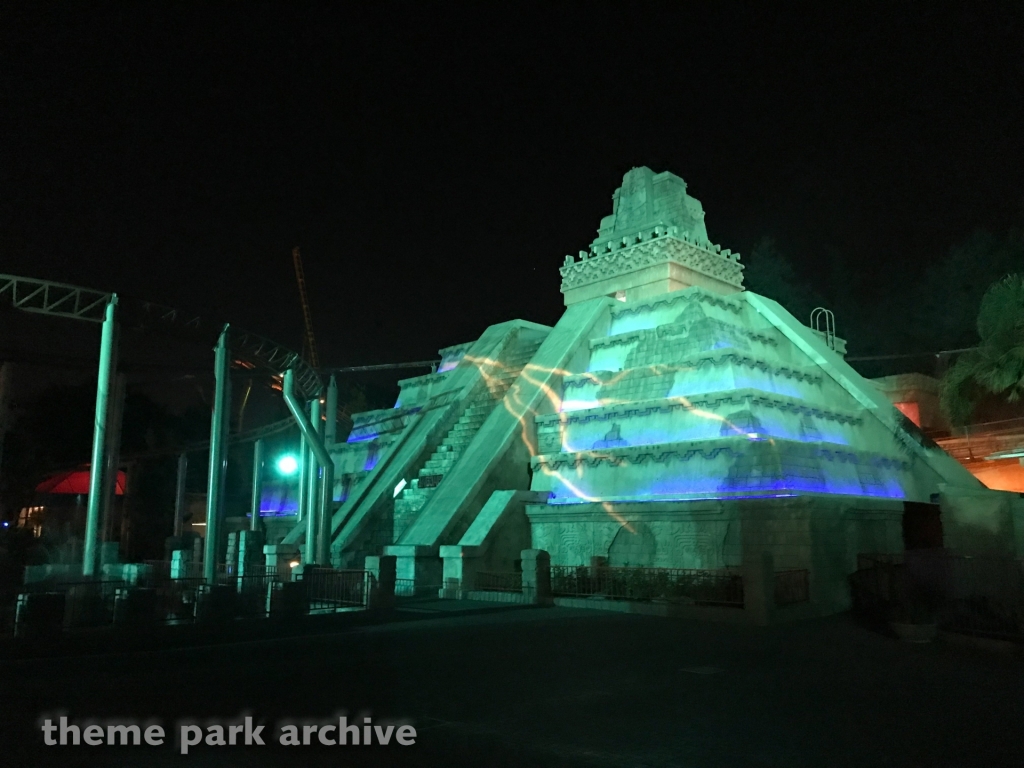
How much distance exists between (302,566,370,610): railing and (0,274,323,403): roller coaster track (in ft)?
35.2

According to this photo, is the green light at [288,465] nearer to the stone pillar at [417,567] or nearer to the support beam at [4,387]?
the support beam at [4,387]

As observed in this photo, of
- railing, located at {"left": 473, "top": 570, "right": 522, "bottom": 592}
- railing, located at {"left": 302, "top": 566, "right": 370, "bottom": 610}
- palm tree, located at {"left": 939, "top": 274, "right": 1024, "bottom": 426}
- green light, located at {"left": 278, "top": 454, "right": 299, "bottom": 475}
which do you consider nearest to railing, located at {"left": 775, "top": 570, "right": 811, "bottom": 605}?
railing, located at {"left": 473, "top": 570, "right": 522, "bottom": 592}

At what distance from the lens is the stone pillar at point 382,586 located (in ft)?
57.9

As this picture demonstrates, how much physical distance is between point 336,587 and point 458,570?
3821 millimetres

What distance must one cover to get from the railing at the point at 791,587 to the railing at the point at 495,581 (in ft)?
22.8

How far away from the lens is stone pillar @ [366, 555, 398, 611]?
1764 centimetres

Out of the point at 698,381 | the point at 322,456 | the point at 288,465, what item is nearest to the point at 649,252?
the point at 698,381

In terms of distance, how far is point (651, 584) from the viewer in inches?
771

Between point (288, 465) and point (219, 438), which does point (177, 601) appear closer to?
point (219, 438)

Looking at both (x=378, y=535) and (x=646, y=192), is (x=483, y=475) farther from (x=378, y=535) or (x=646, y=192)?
(x=646, y=192)

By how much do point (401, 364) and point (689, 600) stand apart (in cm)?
3531

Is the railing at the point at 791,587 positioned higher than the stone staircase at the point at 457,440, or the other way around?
the stone staircase at the point at 457,440

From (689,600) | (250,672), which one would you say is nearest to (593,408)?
(689,600)

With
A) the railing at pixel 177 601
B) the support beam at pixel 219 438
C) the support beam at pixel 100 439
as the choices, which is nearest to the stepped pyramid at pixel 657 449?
the support beam at pixel 219 438
